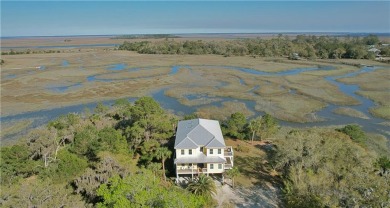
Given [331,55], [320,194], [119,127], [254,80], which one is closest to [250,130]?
[119,127]

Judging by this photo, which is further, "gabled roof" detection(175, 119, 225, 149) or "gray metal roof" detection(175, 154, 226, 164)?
"gabled roof" detection(175, 119, 225, 149)

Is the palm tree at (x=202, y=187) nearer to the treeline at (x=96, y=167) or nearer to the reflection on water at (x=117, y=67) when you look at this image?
the treeline at (x=96, y=167)

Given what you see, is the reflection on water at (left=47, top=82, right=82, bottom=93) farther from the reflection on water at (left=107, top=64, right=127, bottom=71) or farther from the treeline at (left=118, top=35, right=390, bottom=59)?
the treeline at (left=118, top=35, right=390, bottom=59)

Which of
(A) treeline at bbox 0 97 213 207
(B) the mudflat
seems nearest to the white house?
(A) treeline at bbox 0 97 213 207

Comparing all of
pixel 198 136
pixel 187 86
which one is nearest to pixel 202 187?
pixel 198 136

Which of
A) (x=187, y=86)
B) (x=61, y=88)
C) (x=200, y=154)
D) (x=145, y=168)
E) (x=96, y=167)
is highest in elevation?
(x=61, y=88)

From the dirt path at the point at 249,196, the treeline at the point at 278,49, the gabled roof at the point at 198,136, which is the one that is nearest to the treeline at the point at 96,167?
the gabled roof at the point at 198,136

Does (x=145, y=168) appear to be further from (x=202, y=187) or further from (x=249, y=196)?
(x=249, y=196)
